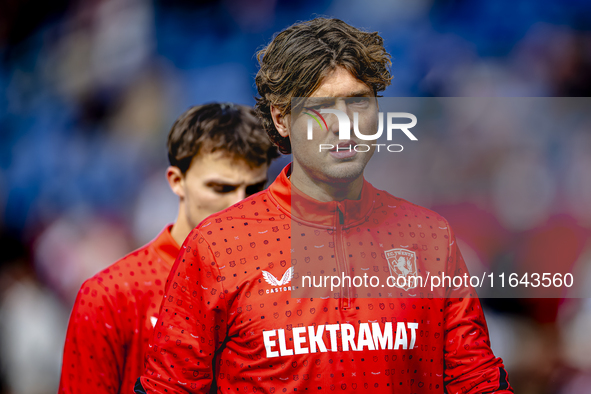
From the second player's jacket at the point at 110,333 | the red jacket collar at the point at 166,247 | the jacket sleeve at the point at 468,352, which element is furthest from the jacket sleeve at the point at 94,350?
the jacket sleeve at the point at 468,352

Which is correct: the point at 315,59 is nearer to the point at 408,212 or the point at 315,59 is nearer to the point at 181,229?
the point at 408,212

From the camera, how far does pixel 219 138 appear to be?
6.15 feet

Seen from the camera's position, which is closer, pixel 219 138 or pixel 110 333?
pixel 110 333

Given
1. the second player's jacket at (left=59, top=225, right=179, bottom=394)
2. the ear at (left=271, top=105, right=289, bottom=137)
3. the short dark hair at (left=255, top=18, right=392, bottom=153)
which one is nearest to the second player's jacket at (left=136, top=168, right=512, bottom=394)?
the ear at (left=271, top=105, right=289, bottom=137)

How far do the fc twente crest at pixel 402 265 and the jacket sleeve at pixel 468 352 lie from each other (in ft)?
0.29

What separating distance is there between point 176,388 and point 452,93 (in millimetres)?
1593

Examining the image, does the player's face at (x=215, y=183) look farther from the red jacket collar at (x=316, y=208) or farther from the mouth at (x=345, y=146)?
the mouth at (x=345, y=146)

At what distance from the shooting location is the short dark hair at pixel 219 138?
6.10 feet

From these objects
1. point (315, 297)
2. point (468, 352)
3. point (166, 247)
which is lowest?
point (468, 352)

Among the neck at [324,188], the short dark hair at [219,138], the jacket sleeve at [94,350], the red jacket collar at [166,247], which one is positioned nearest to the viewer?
the neck at [324,188]

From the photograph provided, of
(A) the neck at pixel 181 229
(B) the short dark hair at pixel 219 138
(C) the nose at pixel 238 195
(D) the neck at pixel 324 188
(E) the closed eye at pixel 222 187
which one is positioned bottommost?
(D) the neck at pixel 324 188

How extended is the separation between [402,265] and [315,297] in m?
0.22

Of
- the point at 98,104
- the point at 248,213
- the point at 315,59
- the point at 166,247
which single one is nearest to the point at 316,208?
the point at 248,213

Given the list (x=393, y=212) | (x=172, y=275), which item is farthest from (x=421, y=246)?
(x=172, y=275)
